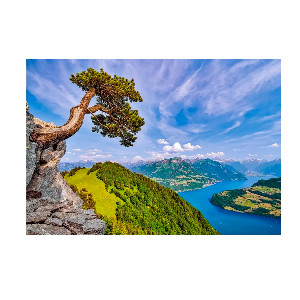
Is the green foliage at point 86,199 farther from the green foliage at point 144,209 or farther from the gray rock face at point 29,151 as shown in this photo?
the gray rock face at point 29,151

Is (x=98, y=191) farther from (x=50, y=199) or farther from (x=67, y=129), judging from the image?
(x=67, y=129)

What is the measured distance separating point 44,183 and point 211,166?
103 metres

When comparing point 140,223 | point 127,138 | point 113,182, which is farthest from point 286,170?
point 113,182

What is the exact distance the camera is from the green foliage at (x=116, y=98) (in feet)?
19.1

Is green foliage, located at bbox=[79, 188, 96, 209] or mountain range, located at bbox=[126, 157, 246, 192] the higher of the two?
mountain range, located at bbox=[126, 157, 246, 192]

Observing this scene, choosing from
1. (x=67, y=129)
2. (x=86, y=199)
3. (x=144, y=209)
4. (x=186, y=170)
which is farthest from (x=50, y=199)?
(x=186, y=170)

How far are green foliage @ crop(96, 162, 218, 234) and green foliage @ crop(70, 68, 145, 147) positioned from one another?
2343 millimetres

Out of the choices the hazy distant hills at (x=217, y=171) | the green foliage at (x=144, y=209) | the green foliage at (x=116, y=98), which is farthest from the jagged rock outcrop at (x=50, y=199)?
the hazy distant hills at (x=217, y=171)

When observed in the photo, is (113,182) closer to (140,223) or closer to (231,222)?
(140,223)

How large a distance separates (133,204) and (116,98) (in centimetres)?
492

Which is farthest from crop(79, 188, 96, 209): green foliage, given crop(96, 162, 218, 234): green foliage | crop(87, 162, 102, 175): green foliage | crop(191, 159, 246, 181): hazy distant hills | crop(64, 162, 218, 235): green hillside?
crop(191, 159, 246, 181): hazy distant hills

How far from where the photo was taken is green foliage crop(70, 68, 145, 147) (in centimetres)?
581

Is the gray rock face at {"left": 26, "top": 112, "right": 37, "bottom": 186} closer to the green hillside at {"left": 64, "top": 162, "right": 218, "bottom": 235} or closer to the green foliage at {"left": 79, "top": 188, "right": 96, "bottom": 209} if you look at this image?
the green foliage at {"left": 79, "top": 188, "right": 96, "bottom": 209}

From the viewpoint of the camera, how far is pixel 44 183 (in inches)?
207
